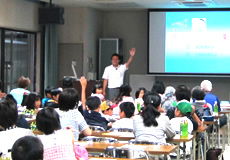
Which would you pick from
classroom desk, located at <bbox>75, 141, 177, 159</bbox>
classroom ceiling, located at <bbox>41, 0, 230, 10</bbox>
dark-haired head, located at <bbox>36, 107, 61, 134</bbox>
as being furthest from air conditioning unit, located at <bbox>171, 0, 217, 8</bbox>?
dark-haired head, located at <bbox>36, 107, 61, 134</bbox>

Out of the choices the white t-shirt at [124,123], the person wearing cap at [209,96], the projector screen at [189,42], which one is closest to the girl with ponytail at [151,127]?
the white t-shirt at [124,123]

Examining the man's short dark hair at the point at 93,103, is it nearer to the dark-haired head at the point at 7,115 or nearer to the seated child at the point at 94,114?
the seated child at the point at 94,114

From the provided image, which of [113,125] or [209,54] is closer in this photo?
[113,125]

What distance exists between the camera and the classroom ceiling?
11.6 meters

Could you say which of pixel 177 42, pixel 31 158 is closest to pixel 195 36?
pixel 177 42

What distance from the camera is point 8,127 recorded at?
3.81 metres

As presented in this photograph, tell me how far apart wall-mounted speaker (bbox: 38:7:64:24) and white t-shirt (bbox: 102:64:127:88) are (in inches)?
63.2

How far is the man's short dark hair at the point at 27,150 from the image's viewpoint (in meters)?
2.56

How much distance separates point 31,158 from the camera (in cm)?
257

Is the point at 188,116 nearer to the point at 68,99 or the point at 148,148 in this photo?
the point at 68,99

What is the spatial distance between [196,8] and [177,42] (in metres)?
0.99

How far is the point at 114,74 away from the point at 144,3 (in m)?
1.97

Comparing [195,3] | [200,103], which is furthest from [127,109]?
[195,3]

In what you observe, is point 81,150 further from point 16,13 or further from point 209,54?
point 209,54
